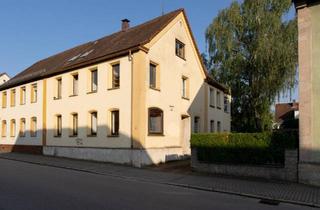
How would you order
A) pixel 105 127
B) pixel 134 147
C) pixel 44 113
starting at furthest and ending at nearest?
pixel 44 113, pixel 105 127, pixel 134 147

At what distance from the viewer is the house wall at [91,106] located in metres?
20.5

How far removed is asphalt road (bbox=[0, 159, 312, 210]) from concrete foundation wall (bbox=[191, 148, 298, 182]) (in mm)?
3405

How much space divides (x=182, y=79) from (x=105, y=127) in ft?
21.6

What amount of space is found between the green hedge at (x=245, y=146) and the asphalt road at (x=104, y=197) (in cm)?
357

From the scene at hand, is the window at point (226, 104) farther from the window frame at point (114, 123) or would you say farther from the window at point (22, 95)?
the window at point (22, 95)

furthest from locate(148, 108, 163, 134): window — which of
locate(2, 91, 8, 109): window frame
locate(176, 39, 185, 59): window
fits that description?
locate(2, 91, 8, 109): window frame

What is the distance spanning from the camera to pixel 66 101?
25.1 meters

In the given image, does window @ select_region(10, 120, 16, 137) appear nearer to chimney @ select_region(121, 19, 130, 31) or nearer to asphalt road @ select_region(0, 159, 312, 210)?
chimney @ select_region(121, 19, 130, 31)

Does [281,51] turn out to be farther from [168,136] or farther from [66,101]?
[66,101]

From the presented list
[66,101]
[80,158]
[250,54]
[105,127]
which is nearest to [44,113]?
[66,101]

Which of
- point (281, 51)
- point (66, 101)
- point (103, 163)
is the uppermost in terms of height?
point (281, 51)

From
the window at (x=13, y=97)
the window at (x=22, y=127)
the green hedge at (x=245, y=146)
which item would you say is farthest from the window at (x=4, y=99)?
the green hedge at (x=245, y=146)

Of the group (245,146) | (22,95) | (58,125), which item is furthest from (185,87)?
(22,95)

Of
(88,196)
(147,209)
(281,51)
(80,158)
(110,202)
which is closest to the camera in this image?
(147,209)
